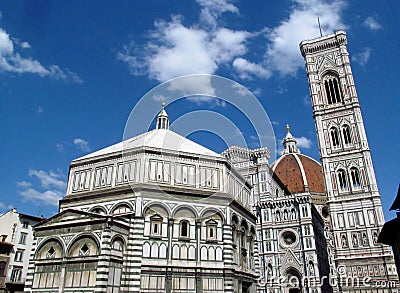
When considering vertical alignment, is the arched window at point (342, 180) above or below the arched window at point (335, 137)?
below

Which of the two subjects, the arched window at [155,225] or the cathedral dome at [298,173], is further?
the cathedral dome at [298,173]

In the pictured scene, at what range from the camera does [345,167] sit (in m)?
49.8

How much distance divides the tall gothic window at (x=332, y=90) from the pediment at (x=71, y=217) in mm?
46074

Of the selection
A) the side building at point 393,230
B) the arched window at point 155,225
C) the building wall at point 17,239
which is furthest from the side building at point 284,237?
the building wall at point 17,239

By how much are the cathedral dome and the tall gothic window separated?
70.1 ft

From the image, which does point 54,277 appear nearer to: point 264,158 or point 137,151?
point 137,151

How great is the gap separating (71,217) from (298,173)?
6163 cm

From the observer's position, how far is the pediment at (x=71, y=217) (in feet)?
68.2

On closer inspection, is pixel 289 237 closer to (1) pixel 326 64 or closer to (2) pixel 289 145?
(1) pixel 326 64

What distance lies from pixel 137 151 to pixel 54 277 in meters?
9.97

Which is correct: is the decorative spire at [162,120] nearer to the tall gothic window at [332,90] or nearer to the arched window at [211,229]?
the arched window at [211,229]

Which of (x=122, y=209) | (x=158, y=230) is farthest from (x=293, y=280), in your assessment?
(x=122, y=209)

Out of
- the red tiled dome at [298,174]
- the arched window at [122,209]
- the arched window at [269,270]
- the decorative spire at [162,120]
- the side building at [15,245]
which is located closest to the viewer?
the arched window at [122,209]

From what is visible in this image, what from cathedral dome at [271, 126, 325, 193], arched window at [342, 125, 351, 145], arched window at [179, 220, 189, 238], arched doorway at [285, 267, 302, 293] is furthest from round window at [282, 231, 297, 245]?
arched window at [179, 220, 189, 238]
